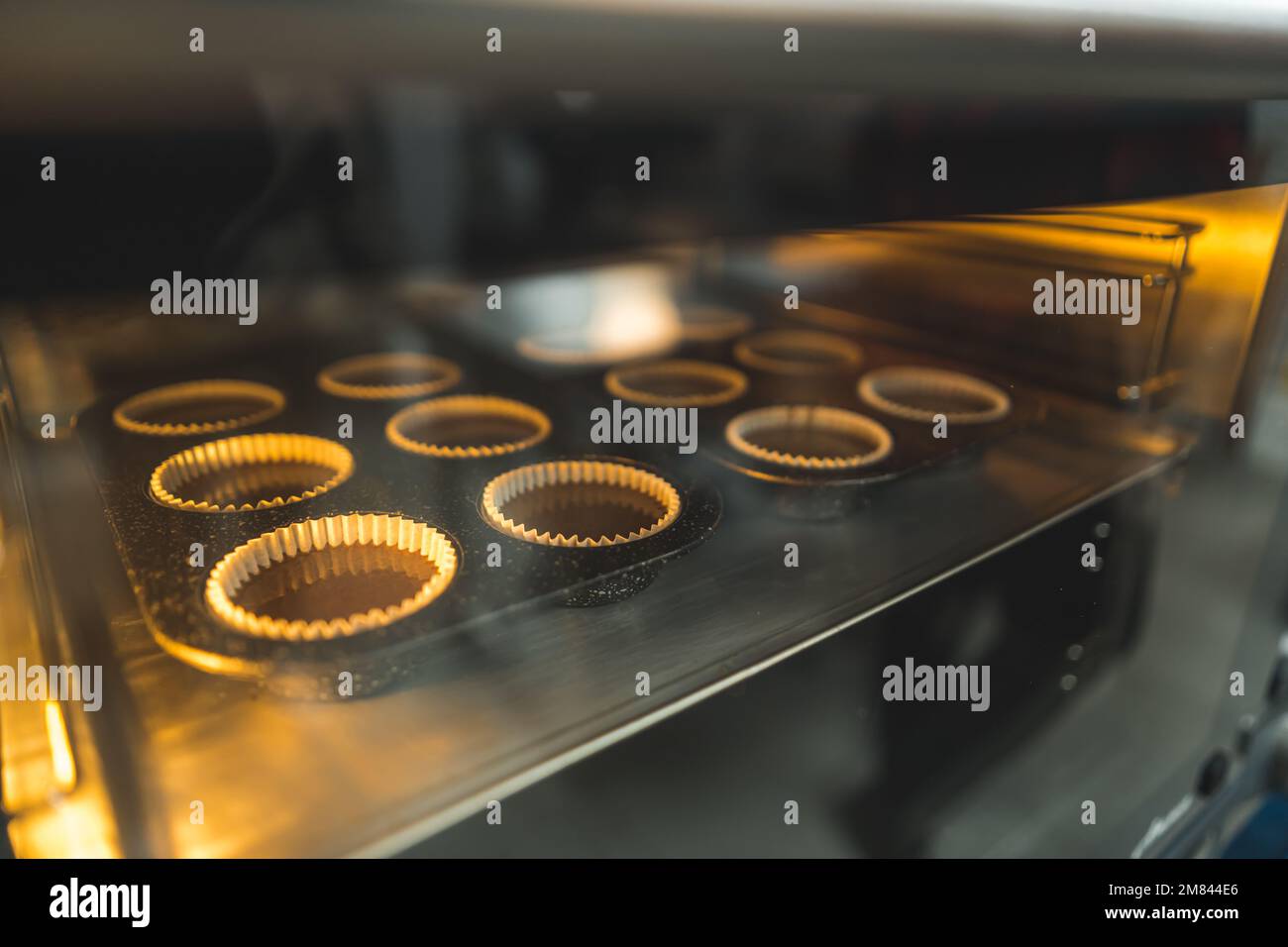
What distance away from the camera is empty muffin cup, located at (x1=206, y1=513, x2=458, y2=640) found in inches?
30.2

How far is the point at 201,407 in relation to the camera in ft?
4.08

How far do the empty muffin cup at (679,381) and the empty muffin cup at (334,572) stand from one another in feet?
1.66

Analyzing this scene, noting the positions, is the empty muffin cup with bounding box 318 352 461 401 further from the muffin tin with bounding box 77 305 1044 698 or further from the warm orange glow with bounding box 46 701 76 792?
the warm orange glow with bounding box 46 701 76 792

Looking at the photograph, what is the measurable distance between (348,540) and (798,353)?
3.22 ft

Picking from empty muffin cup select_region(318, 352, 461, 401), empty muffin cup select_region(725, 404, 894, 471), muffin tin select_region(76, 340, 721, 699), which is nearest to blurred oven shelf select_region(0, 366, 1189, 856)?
muffin tin select_region(76, 340, 721, 699)

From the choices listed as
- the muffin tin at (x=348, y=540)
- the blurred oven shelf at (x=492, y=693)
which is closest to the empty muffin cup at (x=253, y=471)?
the muffin tin at (x=348, y=540)

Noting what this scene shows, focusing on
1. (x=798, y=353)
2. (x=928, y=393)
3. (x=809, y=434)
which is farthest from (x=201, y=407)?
(x=928, y=393)

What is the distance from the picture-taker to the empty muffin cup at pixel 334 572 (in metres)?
0.77

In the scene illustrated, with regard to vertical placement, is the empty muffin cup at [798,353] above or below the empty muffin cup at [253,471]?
above

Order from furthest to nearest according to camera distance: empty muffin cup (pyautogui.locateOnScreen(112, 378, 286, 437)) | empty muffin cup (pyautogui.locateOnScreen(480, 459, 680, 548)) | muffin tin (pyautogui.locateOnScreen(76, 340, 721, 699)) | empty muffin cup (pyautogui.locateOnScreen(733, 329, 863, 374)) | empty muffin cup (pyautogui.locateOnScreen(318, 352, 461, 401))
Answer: empty muffin cup (pyautogui.locateOnScreen(733, 329, 863, 374)) → empty muffin cup (pyautogui.locateOnScreen(318, 352, 461, 401)) → empty muffin cup (pyautogui.locateOnScreen(112, 378, 286, 437)) → empty muffin cup (pyautogui.locateOnScreen(480, 459, 680, 548)) → muffin tin (pyautogui.locateOnScreen(76, 340, 721, 699))

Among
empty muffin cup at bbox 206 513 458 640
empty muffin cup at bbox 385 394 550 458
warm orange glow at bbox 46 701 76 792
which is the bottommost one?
warm orange glow at bbox 46 701 76 792

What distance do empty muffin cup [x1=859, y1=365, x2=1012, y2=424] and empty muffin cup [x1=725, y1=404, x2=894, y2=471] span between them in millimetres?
67

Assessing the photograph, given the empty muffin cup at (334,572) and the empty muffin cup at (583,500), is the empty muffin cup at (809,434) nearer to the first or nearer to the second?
the empty muffin cup at (583,500)
